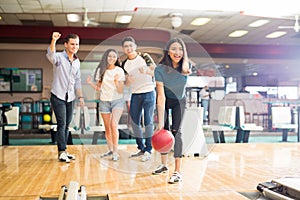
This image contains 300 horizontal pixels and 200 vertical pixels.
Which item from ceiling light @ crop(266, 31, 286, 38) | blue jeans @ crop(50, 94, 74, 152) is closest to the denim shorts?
blue jeans @ crop(50, 94, 74, 152)

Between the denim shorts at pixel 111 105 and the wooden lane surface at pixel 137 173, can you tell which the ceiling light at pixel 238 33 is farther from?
the denim shorts at pixel 111 105

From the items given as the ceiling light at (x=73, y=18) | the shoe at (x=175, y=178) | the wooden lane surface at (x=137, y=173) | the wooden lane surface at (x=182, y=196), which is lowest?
the wooden lane surface at (x=137, y=173)

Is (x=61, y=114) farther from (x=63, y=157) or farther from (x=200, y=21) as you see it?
(x=200, y=21)

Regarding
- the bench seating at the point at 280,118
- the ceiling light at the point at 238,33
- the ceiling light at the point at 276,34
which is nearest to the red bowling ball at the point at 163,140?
the bench seating at the point at 280,118

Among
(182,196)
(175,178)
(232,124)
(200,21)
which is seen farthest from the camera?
(200,21)

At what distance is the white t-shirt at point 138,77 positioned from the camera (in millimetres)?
3605

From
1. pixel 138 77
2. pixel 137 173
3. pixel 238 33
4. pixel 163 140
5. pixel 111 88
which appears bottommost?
pixel 137 173

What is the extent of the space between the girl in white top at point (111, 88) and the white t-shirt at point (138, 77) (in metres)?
0.11

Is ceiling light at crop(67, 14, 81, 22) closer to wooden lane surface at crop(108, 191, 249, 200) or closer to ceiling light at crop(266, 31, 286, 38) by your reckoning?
ceiling light at crop(266, 31, 286, 38)

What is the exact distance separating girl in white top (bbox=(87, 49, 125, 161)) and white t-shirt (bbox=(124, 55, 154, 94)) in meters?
0.11

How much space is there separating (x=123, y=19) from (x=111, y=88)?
21.2ft

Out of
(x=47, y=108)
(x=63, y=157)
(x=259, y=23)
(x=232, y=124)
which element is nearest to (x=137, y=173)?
(x=63, y=157)

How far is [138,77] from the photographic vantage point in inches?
153

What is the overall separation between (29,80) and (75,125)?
6.07 metres
